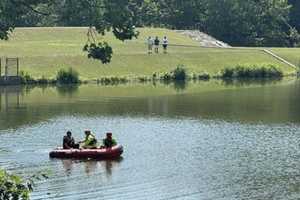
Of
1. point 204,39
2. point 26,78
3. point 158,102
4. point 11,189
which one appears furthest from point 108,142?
point 204,39

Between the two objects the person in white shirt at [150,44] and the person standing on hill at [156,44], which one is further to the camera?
the person in white shirt at [150,44]

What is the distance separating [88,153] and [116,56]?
57.9 meters

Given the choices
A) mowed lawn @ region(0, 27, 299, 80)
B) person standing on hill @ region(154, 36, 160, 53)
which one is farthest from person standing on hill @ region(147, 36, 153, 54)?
mowed lawn @ region(0, 27, 299, 80)

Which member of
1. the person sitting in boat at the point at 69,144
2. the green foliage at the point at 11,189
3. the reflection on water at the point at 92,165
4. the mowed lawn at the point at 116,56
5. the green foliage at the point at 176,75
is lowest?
the reflection on water at the point at 92,165

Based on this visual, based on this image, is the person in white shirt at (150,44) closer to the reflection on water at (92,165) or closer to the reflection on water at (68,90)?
the reflection on water at (68,90)

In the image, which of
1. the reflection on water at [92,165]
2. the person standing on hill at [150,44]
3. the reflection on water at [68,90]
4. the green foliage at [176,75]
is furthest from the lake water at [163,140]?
the person standing on hill at [150,44]

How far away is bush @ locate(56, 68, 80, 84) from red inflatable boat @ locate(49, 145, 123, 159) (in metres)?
47.3

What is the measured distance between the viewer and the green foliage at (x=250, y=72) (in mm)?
102312

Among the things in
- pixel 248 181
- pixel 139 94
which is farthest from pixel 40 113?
pixel 248 181

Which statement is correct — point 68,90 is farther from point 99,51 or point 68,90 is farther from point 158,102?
point 99,51

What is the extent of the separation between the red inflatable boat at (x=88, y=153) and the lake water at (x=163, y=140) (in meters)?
0.68

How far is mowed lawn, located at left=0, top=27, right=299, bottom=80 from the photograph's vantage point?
93.8 m

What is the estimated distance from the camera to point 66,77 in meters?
89.9

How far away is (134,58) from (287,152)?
57730 mm
